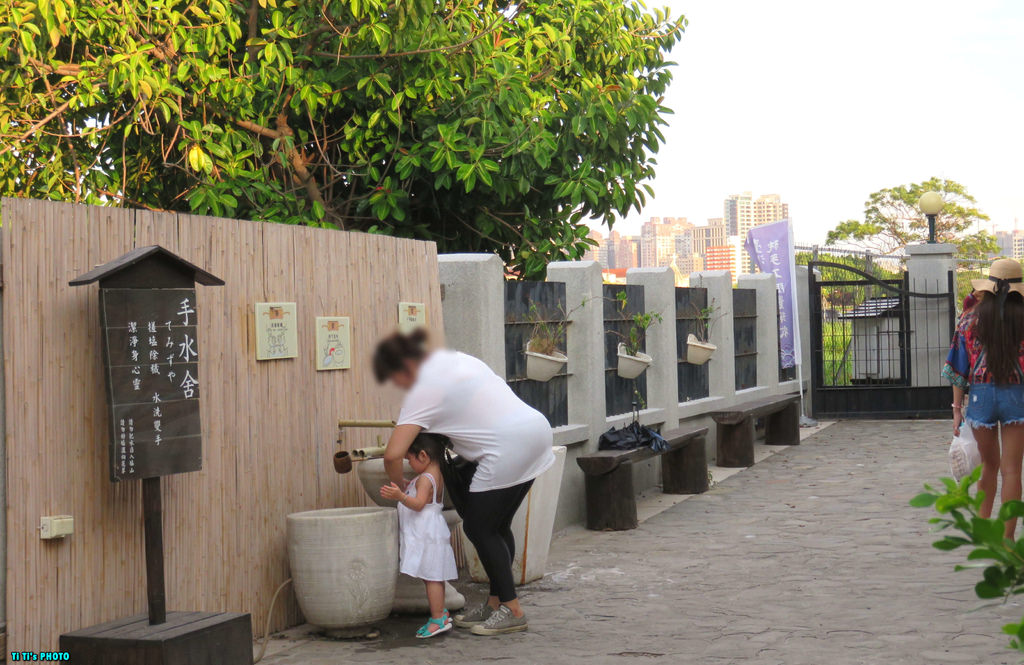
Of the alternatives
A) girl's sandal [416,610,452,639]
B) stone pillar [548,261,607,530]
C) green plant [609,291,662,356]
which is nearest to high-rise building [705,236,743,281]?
green plant [609,291,662,356]

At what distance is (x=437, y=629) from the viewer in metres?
6.68

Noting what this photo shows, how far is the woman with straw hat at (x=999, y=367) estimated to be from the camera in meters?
7.79

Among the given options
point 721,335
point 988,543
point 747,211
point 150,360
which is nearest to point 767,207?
point 747,211

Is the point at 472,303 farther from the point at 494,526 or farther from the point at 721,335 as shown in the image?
the point at 721,335

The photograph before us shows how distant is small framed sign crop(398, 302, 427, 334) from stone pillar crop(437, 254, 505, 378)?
0.58m

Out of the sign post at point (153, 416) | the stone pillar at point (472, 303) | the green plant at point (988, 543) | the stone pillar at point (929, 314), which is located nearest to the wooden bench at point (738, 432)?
the stone pillar at point (929, 314)

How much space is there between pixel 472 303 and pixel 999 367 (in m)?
3.62

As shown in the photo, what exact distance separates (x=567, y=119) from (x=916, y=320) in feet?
27.3

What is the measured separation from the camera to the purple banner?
727 inches

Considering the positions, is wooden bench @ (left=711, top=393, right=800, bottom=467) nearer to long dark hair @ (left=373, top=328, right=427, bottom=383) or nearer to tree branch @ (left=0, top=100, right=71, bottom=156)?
tree branch @ (left=0, top=100, right=71, bottom=156)

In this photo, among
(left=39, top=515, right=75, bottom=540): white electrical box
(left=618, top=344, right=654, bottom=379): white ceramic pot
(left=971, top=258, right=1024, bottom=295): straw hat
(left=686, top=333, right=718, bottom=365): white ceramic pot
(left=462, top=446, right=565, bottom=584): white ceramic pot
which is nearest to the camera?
(left=39, top=515, right=75, bottom=540): white electrical box

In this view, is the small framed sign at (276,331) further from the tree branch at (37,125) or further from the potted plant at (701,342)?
the potted plant at (701,342)

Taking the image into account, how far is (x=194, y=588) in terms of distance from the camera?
627cm

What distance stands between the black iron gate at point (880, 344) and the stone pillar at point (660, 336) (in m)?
6.71
